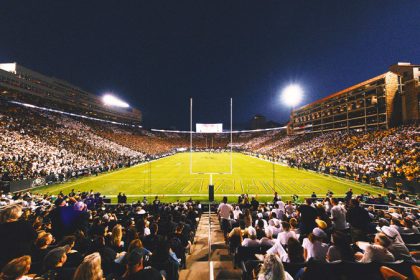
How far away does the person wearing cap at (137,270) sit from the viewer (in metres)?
2.33

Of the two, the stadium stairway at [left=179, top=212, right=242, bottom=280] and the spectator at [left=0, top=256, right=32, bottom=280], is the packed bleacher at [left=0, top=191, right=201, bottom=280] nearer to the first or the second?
the spectator at [left=0, top=256, right=32, bottom=280]

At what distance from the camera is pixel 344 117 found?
47562 mm

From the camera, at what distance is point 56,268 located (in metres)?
2.97

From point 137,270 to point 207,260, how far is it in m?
3.97

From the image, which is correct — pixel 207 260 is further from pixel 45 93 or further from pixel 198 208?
pixel 45 93

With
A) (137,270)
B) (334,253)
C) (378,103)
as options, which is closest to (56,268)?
(137,270)

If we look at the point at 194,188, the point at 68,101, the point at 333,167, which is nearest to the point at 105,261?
the point at 194,188

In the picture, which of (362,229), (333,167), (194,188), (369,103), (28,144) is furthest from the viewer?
(369,103)

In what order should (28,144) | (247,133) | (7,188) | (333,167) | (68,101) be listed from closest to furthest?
(7,188), (333,167), (28,144), (68,101), (247,133)

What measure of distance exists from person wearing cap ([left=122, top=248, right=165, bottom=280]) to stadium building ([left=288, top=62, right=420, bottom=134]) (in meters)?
43.0

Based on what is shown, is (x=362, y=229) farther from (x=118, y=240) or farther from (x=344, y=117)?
(x=344, y=117)

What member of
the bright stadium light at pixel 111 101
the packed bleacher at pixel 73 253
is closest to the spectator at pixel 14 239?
the packed bleacher at pixel 73 253

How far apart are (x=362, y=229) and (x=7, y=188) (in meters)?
24.6

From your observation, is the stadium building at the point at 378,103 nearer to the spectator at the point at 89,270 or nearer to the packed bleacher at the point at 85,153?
the packed bleacher at the point at 85,153
